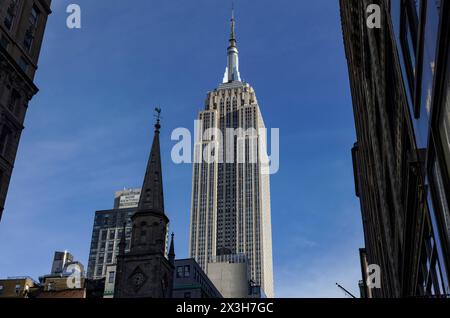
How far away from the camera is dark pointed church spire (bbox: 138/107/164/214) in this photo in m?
63.4

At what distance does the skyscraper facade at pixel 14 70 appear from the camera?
99.9ft

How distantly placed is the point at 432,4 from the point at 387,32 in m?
9.72

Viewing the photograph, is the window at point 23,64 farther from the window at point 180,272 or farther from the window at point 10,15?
the window at point 180,272

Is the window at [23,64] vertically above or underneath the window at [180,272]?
underneath

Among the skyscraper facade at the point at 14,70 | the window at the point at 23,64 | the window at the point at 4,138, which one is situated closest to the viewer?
the window at the point at 4,138

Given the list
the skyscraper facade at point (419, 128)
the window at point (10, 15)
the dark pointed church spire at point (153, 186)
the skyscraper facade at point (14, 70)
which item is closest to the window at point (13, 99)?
the skyscraper facade at point (14, 70)

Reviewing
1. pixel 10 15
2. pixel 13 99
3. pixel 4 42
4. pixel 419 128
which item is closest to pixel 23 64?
pixel 4 42

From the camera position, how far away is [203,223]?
18550 centimetres

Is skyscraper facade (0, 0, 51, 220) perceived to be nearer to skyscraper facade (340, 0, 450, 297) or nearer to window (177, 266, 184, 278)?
skyscraper facade (340, 0, 450, 297)

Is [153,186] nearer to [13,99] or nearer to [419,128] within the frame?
[13,99]

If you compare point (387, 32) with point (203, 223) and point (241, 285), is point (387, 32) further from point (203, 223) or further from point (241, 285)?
point (203, 223)

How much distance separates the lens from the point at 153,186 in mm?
65062

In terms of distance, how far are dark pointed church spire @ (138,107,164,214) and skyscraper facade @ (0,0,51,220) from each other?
30.7 m
